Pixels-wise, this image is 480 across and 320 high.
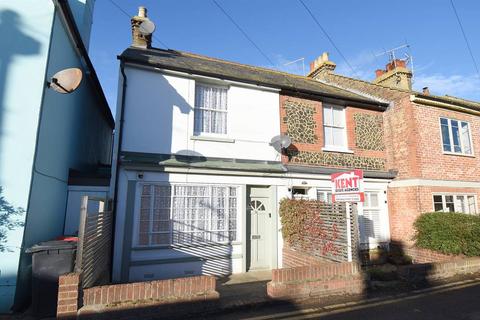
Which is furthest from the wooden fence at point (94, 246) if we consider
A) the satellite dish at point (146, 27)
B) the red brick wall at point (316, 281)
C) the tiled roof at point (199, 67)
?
the satellite dish at point (146, 27)

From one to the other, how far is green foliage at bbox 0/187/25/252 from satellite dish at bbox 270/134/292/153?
6718 mm

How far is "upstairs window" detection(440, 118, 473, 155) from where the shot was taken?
1179cm

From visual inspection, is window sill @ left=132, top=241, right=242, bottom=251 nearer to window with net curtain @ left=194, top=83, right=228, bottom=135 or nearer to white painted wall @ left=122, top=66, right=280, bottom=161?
white painted wall @ left=122, top=66, right=280, bottom=161

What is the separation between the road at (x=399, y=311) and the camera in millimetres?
5234

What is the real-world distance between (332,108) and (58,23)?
29.7ft

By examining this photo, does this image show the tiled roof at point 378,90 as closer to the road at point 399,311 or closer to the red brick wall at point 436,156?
the red brick wall at point 436,156

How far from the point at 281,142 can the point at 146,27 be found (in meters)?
6.36

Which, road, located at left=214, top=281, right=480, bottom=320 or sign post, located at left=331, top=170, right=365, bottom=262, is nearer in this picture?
road, located at left=214, top=281, right=480, bottom=320

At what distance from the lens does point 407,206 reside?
35.5ft

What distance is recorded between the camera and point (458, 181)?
1155 cm

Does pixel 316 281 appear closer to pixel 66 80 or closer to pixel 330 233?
pixel 330 233

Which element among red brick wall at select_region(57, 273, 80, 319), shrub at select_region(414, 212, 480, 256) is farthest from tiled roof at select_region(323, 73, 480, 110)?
Answer: red brick wall at select_region(57, 273, 80, 319)

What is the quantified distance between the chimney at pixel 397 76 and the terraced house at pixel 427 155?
2985 mm

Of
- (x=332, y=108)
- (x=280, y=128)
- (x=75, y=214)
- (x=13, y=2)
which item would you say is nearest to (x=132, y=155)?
(x=75, y=214)
